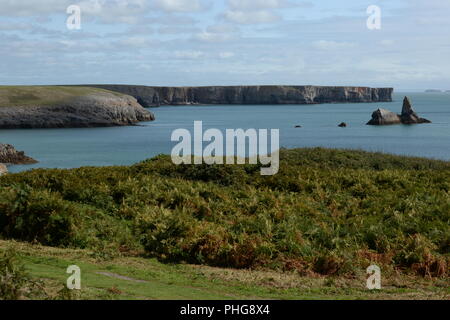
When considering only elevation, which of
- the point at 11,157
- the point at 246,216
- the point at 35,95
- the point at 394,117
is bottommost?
the point at 11,157

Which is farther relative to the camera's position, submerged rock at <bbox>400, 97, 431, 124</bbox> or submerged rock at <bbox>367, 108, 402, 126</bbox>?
submerged rock at <bbox>400, 97, 431, 124</bbox>

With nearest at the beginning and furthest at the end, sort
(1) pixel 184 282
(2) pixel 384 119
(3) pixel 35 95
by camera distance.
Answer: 1. (1) pixel 184 282
2. (2) pixel 384 119
3. (3) pixel 35 95

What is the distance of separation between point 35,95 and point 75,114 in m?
10.4

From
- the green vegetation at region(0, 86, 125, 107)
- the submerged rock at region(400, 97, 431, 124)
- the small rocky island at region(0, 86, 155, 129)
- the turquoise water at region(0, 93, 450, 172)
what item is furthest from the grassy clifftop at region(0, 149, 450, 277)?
the submerged rock at region(400, 97, 431, 124)

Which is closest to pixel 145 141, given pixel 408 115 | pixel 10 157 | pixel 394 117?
pixel 10 157

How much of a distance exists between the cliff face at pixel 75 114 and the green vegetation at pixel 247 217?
93044 millimetres

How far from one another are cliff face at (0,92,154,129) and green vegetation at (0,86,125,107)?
1.73 metres

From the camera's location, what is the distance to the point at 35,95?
11919cm

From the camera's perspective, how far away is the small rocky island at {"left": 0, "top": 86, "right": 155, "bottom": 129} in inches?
4309

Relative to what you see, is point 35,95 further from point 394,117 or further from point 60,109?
point 394,117

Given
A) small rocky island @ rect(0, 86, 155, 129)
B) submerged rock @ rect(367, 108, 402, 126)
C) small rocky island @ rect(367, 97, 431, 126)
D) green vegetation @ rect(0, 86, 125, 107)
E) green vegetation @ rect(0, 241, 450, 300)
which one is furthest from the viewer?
green vegetation @ rect(0, 86, 125, 107)

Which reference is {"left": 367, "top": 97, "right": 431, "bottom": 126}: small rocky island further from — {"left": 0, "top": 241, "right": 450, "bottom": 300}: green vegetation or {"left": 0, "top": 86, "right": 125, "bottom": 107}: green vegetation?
{"left": 0, "top": 241, "right": 450, "bottom": 300}: green vegetation

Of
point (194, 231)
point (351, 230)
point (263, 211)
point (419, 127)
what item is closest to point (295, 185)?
point (263, 211)
